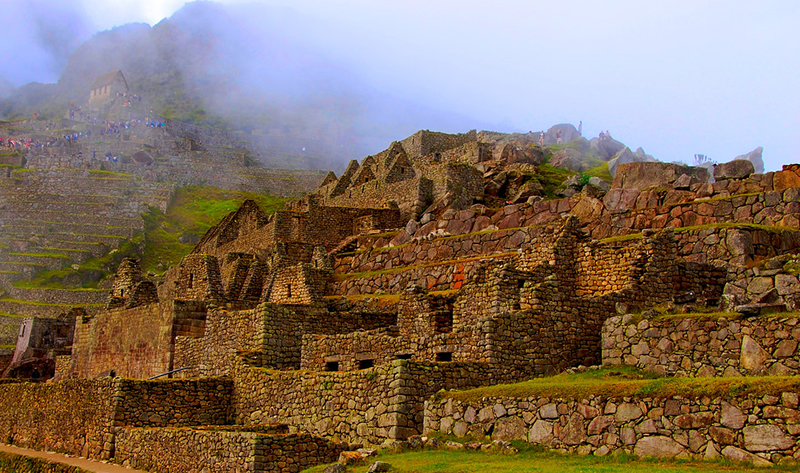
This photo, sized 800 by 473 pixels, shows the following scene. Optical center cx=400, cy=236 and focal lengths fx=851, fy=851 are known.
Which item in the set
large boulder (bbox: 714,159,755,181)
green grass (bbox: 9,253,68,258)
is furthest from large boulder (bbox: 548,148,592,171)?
green grass (bbox: 9,253,68,258)

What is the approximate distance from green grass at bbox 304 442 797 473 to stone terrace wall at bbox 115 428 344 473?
187cm

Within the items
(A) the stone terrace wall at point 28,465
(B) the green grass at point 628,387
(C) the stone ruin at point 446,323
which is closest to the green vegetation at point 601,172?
(C) the stone ruin at point 446,323

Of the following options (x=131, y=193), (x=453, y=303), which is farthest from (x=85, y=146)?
(x=453, y=303)

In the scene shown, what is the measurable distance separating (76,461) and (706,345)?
1479 centimetres

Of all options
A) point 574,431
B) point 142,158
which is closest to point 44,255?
point 142,158

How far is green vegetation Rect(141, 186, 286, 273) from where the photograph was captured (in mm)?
82125

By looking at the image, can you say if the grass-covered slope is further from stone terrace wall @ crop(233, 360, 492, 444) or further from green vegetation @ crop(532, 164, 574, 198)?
stone terrace wall @ crop(233, 360, 492, 444)

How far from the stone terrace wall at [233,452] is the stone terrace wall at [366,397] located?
737 mm

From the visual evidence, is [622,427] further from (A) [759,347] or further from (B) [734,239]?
(B) [734,239]

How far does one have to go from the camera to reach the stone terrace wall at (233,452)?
14.9 m

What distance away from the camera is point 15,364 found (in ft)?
143

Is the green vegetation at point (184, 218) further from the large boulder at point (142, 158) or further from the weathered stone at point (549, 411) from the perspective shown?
the weathered stone at point (549, 411)

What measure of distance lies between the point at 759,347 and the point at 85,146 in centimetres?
13803

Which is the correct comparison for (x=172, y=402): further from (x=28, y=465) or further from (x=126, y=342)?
(x=126, y=342)
